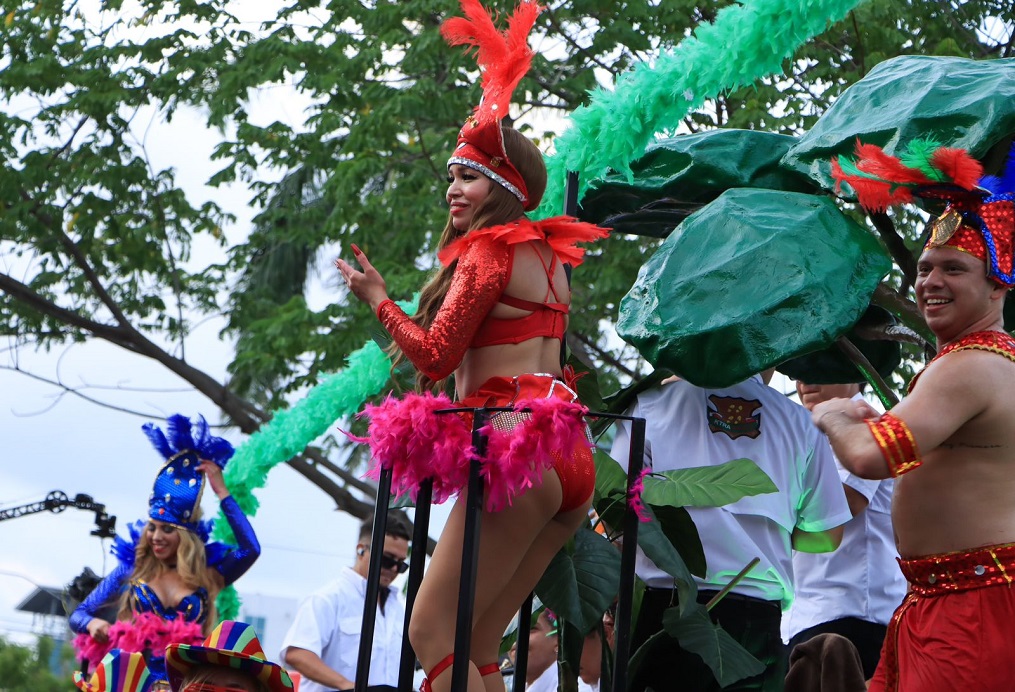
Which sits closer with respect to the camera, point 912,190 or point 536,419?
point 536,419

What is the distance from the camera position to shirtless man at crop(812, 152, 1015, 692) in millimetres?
2711

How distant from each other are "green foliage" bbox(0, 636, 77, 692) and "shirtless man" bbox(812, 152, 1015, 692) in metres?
13.4

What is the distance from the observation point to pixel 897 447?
266 centimetres

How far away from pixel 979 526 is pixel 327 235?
7.59 metres

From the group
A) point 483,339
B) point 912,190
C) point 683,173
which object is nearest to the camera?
point 483,339

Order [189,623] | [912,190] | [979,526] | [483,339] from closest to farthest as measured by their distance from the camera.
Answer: [979,526] < [483,339] < [912,190] < [189,623]

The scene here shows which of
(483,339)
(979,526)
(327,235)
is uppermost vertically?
(327,235)

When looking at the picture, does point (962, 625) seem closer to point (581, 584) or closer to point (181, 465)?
point (581, 584)

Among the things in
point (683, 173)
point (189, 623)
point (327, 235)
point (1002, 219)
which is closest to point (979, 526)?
point (1002, 219)

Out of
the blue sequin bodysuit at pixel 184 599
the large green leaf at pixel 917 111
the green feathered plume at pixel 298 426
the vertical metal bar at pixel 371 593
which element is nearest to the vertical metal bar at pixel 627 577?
the vertical metal bar at pixel 371 593

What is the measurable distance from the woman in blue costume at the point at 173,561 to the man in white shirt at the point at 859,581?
8.41ft

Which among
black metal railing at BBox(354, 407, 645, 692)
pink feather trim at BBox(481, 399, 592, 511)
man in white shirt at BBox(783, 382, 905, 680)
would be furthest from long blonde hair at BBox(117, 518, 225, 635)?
pink feather trim at BBox(481, 399, 592, 511)

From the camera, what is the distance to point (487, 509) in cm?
287

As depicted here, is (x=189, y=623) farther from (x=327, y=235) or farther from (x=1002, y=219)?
(x=327, y=235)
